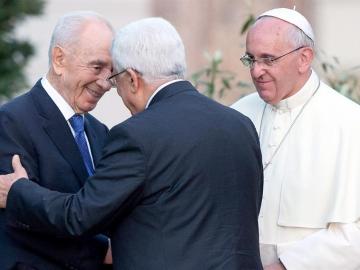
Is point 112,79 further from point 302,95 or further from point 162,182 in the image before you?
point 302,95

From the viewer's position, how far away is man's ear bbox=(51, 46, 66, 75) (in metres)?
4.92

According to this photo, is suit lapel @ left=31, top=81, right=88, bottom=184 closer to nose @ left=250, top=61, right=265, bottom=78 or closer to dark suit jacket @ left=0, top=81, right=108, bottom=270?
dark suit jacket @ left=0, top=81, right=108, bottom=270

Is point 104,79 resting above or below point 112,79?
below

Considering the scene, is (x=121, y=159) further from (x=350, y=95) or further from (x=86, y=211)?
(x=350, y=95)

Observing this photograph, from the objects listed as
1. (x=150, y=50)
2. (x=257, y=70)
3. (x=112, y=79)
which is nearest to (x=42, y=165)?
(x=112, y=79)

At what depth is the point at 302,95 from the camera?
514cm

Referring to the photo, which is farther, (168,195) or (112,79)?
(112,79)

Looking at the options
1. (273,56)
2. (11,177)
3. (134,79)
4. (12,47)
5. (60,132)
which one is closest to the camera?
(134,79)

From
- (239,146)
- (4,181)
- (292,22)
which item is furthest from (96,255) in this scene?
(292,22)

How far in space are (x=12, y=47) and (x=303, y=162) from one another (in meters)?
5.80

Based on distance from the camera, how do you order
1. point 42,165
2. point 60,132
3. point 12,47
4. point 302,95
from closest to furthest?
point 42,165 < point 60,132 < point 302,95 < point 12,47

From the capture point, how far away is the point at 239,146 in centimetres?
445

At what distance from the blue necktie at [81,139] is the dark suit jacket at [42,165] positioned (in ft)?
0.28

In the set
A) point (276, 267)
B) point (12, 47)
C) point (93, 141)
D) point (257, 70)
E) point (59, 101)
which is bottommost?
point (12, 47)
